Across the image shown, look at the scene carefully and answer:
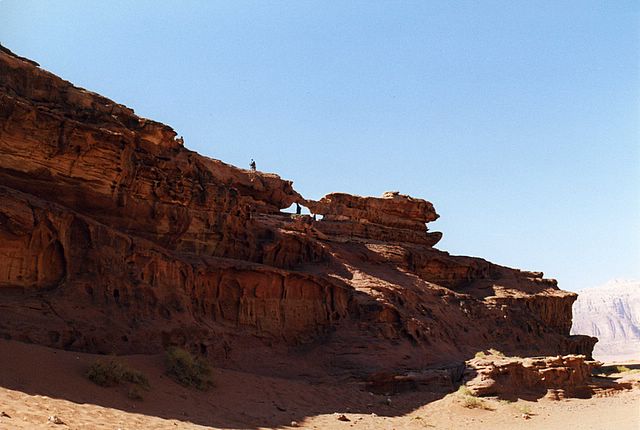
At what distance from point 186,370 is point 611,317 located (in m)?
161

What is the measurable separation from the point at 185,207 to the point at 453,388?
37.4 feet

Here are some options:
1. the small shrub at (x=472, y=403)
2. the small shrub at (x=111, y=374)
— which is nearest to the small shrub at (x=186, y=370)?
the small shrub at (x=111, y=374)

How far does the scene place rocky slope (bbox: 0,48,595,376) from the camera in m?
15.5

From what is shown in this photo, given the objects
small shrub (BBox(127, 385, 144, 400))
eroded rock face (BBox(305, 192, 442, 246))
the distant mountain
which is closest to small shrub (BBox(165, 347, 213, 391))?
small shrub (BBox(127, 385, 144, 400))

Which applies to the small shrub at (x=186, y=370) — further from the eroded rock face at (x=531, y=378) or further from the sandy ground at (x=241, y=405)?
the eroded rock face at (x=531, y=378)

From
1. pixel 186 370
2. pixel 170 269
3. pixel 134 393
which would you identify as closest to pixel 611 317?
pixel 170 269

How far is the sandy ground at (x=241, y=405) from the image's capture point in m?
10.9

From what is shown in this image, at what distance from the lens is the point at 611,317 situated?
154000mm

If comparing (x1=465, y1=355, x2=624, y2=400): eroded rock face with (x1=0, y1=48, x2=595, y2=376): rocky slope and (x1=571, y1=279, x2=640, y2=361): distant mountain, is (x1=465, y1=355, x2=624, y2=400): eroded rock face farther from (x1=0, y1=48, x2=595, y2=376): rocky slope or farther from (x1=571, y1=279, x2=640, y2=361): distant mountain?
(x1=571, y1=279, x2=640, y2=361): distant mountain

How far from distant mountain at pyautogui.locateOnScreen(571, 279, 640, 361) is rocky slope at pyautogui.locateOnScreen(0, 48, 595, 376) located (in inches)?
4338

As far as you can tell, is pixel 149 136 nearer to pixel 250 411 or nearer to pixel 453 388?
pixel 250 411

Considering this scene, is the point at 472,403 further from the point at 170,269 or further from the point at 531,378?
the point at 170,269

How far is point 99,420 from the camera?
10.8 m

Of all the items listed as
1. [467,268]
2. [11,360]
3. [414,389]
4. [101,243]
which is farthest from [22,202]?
[467,268]
